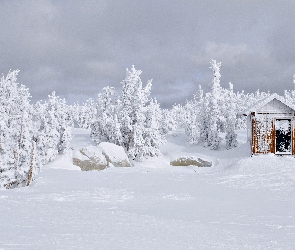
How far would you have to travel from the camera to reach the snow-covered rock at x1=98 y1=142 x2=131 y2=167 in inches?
1228

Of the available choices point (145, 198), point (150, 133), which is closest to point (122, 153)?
point (150, 133)

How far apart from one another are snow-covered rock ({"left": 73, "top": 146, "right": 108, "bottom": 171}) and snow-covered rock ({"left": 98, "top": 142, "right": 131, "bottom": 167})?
76 cm

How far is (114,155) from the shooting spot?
31656 millimetres

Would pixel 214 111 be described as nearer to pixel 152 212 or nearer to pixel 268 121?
pixel 268 121

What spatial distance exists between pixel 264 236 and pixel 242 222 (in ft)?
5.99

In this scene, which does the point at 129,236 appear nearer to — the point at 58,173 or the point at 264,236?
the point at 264,236

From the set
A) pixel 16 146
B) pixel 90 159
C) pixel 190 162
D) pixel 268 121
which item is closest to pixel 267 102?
pixel 268 121

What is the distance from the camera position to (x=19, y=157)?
67.5ft

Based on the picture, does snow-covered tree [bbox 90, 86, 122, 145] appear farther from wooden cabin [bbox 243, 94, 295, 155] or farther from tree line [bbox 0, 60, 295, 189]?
wooden cabin [bbox 243, 94, 295, 155]

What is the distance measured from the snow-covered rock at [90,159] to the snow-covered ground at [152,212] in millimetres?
7686

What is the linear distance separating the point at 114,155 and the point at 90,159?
8.09 ft

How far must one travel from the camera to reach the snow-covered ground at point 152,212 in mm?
6449

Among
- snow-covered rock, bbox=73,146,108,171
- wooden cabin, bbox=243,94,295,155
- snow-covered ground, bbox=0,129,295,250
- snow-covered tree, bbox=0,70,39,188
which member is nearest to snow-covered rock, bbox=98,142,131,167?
snow-covered rock, bbox=73,146,108,171

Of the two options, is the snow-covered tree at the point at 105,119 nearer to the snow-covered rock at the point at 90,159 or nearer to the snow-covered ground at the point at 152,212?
the snow-covered rock at the point at 90,159
